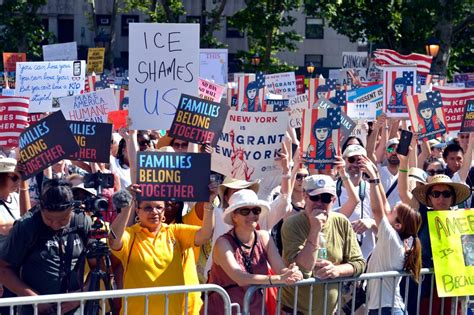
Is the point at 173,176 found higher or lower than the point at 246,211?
higher

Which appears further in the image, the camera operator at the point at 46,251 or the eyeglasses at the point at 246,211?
the eyeglasses at the point at 246,211

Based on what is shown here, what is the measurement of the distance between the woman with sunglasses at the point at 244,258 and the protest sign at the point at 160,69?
2.01 meters

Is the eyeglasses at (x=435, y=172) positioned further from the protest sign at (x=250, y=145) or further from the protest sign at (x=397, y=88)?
the protest sign at (x=397, y=88)

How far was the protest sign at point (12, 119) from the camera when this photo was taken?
10.3 metres

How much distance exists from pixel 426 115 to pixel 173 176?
506 centimetres

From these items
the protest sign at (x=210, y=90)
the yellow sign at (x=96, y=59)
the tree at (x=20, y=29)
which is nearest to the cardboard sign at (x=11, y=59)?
the yellow sign at (x=96, y=59)

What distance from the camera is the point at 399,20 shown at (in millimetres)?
38969

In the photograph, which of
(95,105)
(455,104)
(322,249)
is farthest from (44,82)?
(322,249)

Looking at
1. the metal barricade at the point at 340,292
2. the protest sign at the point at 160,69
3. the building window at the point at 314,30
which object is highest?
the protest sign at the point at 160,69

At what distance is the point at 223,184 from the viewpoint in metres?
7.50

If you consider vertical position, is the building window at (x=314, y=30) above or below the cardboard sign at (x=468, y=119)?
below

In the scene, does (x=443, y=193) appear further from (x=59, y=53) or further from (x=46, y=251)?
(x=59, y=53)

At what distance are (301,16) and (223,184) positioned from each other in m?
55.4

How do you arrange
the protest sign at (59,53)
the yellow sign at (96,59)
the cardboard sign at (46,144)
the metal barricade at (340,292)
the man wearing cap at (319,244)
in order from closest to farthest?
the metal barricade at (340,292), the man wearing cap at (319,244), the cardboard sign at (46,144), the protest sign at (59,53), the yellow sign at (96,59)
